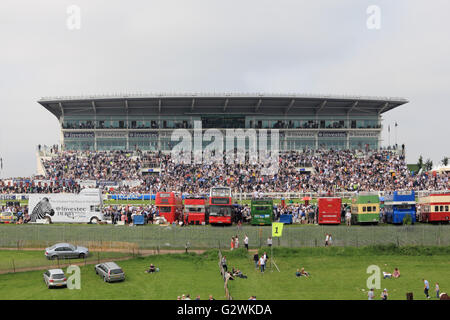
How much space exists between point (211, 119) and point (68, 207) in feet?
176

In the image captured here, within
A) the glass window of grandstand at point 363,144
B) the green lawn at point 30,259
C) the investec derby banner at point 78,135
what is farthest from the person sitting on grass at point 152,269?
the glass window of grandstand at point 363,144

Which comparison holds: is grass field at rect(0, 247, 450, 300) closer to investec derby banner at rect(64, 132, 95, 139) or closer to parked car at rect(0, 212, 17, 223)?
parked car at rect(0, 212, 17, 223)

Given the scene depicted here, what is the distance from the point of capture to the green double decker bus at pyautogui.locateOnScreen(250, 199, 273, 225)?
47.7 meters

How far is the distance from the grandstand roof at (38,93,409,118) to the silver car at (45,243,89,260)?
64.2 metres

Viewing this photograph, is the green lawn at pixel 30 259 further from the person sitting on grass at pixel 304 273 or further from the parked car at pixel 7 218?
the parked car at pixel 7 218

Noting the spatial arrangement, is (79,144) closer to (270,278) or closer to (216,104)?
(216,104)

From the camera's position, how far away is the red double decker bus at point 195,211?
50.4 m

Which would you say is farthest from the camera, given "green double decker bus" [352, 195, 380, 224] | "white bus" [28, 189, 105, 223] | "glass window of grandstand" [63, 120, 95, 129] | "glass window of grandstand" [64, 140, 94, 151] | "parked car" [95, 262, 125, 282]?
"glass window of grandstand" [63, 120, 95, 129]

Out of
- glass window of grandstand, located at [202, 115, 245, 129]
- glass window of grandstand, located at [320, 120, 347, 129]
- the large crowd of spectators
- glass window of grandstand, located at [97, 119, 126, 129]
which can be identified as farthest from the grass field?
glass window of grandstand, located at [320, 120, 347, 129]

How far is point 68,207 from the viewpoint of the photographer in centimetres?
5178

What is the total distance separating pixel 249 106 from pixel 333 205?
A: 5723 cm

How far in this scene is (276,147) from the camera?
9981cm
